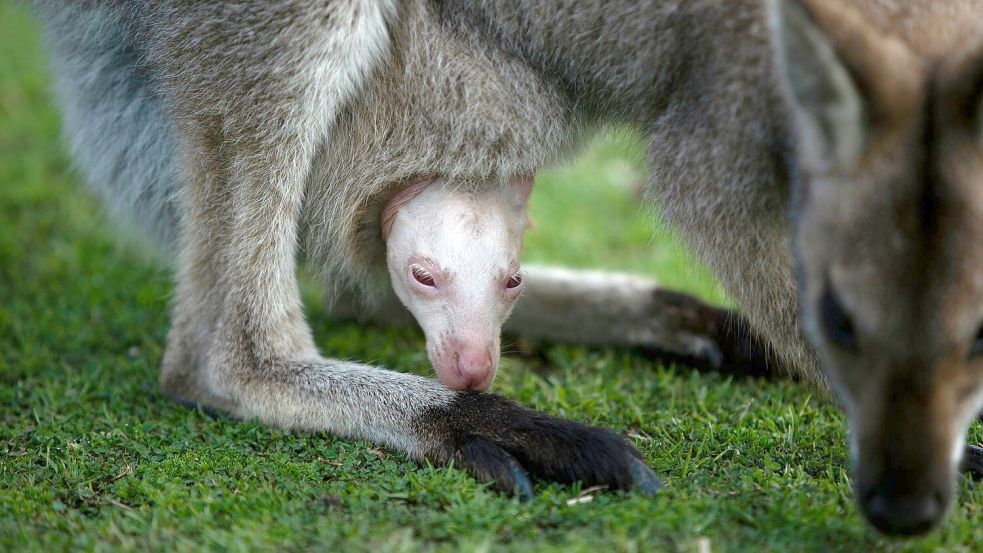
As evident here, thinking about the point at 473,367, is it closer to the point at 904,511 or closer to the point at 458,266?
the point at 458,266

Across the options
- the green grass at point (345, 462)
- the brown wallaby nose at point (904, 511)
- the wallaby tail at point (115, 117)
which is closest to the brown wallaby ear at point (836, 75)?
the brown wallaby nose at point (904, 511)

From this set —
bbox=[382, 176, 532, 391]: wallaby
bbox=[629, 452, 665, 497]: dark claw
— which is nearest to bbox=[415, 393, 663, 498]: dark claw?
bbox=[629, 452, 665, 497]: dark claw

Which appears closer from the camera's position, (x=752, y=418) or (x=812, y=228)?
(x=812, y=228)

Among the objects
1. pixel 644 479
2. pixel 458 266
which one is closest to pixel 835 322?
pixel 644 479

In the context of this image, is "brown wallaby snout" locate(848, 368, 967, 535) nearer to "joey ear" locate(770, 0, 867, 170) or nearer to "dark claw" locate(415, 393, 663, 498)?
"joey ear" locate(770, 0, 867, 170)

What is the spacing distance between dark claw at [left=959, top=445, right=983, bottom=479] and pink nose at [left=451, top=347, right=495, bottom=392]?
4.24 ft

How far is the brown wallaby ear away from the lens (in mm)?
2057

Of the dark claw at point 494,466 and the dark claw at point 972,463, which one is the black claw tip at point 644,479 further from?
the dark claw at point 972,463

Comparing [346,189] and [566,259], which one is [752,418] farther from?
[566,259]

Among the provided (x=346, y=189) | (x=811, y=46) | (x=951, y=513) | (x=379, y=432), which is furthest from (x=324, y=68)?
(x=951, y=513)

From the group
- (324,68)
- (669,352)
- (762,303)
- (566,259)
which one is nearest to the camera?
(762,303)

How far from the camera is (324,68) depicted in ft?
10.1

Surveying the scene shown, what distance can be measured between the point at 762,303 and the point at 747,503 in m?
0.60

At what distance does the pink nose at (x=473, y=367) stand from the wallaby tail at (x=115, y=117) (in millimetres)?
1084
